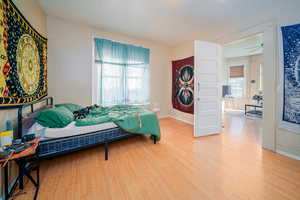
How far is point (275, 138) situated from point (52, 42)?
17.2 ft

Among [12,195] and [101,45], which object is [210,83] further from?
[12,195]

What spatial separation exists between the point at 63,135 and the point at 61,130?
0.08m

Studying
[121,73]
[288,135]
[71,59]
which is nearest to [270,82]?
[288,135]

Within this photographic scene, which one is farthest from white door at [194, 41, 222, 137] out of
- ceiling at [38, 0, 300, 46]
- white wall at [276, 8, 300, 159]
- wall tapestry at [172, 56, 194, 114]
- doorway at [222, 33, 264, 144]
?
doorway at [222, 33, 264, 144]

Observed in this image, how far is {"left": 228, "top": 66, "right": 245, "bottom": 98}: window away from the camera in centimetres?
619

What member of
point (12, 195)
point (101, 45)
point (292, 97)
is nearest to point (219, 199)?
point (292, 97)

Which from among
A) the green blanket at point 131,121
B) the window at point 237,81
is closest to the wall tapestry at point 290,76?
the green blanket at point 131,121

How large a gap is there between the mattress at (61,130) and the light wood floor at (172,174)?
1.66ft

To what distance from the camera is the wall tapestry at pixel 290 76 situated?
1.94m

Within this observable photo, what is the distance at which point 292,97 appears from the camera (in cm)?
200

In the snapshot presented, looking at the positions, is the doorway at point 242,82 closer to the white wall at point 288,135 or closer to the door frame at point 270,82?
the door frame at point 270,82

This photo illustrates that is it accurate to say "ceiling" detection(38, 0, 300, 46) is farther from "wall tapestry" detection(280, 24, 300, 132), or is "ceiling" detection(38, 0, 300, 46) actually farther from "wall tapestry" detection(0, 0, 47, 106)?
"wall tapestry" detection(0, 0, 47, 106)

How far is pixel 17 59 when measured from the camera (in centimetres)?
154

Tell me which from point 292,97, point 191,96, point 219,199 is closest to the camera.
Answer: point 219,199
